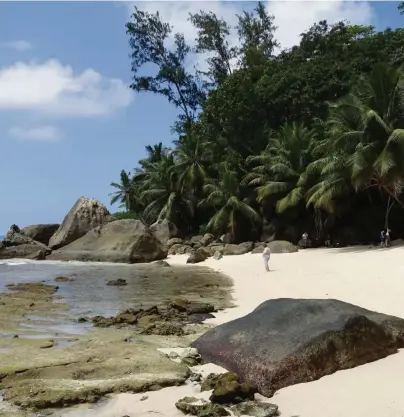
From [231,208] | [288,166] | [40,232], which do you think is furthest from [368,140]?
[40,232]

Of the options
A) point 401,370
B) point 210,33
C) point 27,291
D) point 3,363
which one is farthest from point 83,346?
point 210,33

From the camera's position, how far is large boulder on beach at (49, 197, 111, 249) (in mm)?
37312

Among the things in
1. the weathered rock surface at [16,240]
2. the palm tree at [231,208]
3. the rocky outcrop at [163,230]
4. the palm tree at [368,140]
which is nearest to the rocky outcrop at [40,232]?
Answer: the weathered rock surface at [16,240]

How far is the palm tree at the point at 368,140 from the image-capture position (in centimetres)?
2533

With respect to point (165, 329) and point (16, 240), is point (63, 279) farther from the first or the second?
point (16, 240)

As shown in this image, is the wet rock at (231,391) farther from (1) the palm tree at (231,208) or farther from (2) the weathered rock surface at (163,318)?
(1) the palm tree at (231,208)

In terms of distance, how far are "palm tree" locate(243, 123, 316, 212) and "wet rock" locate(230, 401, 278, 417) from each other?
1058 inches

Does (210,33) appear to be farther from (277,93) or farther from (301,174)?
(301,174)

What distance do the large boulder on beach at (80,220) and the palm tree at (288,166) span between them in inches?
511

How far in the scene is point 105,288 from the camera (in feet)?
60.1

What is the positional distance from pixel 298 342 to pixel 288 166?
90.2 ft

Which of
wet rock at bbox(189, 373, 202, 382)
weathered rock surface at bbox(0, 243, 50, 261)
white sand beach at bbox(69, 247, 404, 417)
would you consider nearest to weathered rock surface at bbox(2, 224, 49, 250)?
weathered rock surface at bbox(0, 243, 50, 261)

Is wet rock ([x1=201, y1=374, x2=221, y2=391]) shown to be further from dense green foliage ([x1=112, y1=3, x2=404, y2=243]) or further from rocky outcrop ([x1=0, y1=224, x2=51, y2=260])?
rocky outcrop ([x1=0, y1=224, x2=51, y2=260])

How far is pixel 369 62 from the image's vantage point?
36.4 metres
